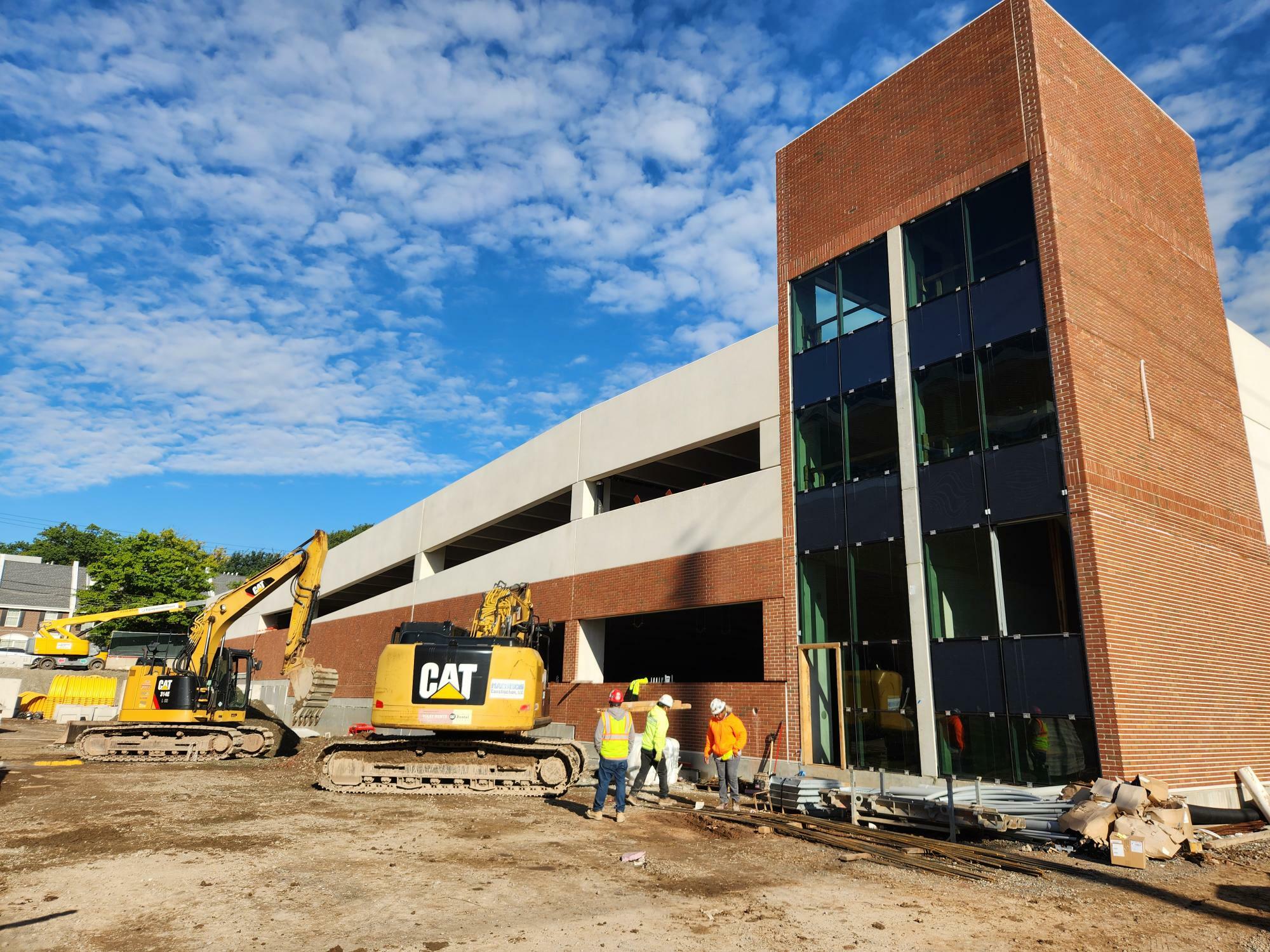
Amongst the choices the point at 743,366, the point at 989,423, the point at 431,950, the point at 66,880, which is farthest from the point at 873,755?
the point at 66,880

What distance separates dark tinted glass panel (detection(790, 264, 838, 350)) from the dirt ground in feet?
35.5

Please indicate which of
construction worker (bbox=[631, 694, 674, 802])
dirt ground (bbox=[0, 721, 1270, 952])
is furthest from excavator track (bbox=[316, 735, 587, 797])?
dirt ground (bbox=[0, 721, 1270, 952])

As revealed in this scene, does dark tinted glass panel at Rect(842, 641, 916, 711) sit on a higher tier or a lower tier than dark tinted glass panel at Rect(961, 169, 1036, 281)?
lower

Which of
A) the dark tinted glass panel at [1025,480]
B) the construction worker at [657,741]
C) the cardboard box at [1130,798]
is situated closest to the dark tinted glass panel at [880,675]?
the dark tinted glass panel at [1025,480]

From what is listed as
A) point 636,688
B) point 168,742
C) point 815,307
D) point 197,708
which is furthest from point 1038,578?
point 168,742

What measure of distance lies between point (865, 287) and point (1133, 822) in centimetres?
1142

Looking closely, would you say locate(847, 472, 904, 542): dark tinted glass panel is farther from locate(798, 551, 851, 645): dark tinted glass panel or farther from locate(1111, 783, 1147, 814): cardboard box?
locate(1111, 783, 1147, 814): cardboard box

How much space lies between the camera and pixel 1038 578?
1380cm

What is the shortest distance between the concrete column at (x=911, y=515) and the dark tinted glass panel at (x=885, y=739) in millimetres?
216

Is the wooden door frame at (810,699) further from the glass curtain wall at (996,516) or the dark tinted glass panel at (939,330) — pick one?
the dark tinted glass panel at (939,330)

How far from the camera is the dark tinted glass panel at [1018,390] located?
1410 cm

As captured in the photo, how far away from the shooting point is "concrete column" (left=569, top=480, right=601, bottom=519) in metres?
24.1

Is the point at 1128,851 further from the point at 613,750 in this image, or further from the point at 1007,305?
the point at 1007,305

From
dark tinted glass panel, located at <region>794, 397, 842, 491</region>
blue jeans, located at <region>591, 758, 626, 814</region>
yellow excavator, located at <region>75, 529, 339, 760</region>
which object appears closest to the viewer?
blue jeans, located at <region>591, 758, 626, 814</region>
